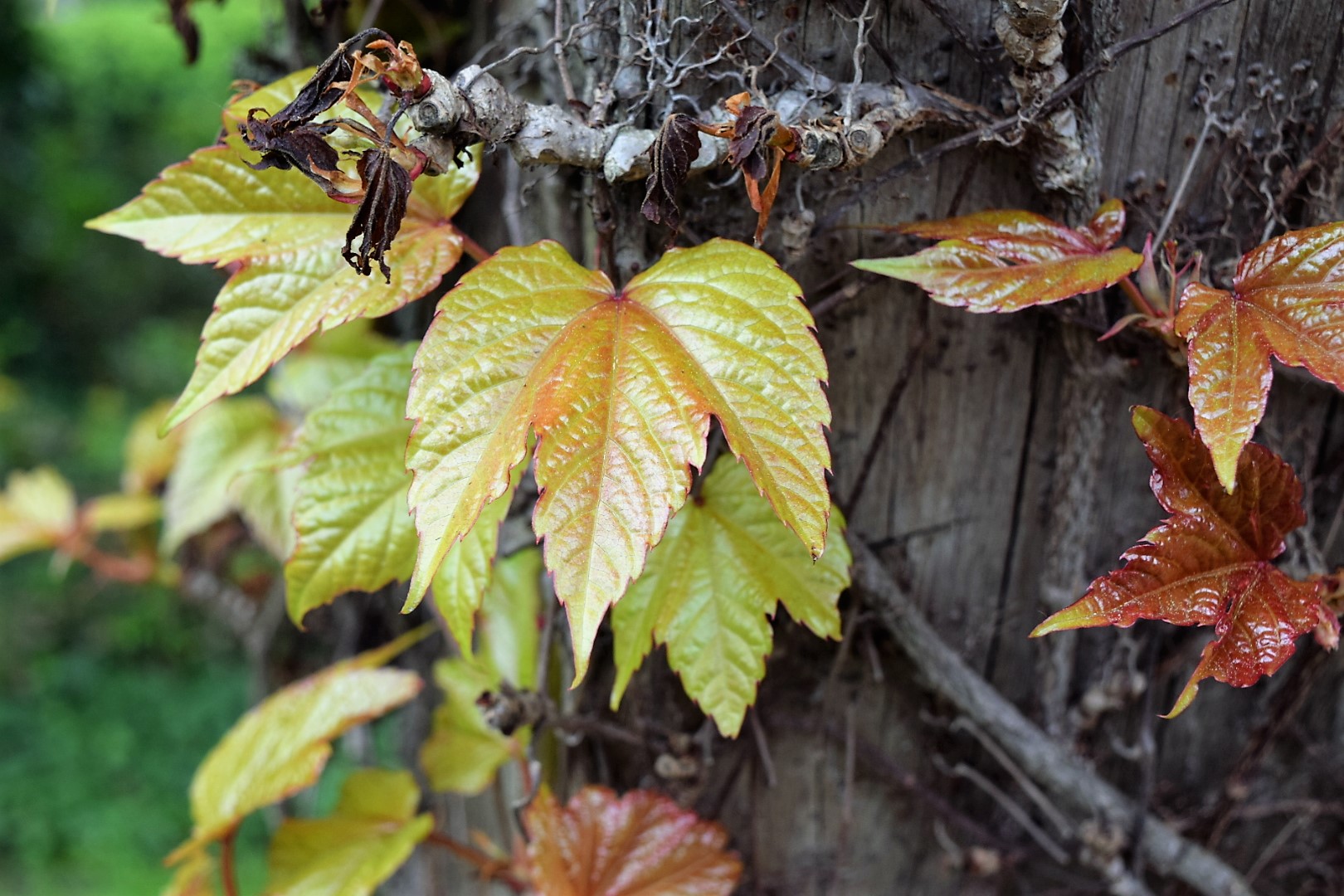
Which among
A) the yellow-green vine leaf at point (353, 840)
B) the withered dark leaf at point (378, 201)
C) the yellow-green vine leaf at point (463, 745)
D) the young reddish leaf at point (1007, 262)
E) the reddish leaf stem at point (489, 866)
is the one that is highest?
the withered dark leaf at point (378, 201)

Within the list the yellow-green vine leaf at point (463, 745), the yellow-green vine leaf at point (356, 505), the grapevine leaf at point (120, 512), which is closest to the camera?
the yellow-green vine leaf at point (356, 505)

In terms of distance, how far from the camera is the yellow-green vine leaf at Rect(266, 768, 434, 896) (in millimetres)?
1011

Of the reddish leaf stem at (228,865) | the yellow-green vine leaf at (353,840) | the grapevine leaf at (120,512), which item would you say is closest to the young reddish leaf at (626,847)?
the yellow-green vine leaf at (353,840)

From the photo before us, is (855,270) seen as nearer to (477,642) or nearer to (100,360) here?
(477,642)

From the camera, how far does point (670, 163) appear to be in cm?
64

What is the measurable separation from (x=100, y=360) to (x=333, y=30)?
3161 mm

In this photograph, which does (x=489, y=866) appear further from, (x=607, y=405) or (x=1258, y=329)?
(x=1258, y=329)

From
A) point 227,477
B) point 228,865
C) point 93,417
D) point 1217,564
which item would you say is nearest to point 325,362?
point 227,477

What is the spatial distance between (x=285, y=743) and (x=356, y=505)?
388 millimetres

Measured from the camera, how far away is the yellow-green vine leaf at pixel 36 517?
179 centimetres

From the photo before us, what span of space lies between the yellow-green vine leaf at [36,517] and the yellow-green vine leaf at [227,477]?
1.31ft

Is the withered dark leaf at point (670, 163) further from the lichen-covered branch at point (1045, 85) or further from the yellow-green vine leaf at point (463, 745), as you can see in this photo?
the yellow-green vine leaf at point (463, 745)

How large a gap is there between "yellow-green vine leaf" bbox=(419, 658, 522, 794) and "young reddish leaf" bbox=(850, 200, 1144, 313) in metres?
0.70

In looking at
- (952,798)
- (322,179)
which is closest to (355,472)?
(322,179)
